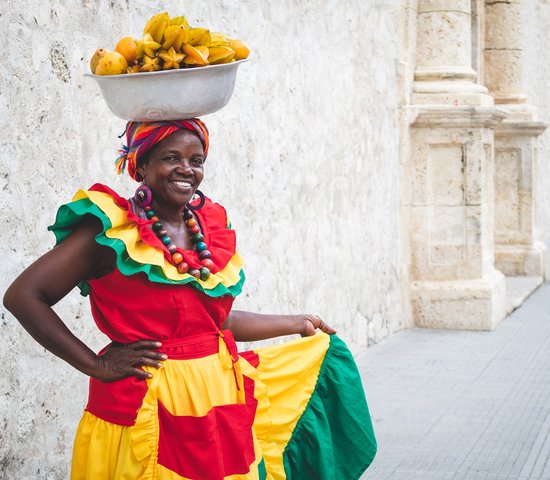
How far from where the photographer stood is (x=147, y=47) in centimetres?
237

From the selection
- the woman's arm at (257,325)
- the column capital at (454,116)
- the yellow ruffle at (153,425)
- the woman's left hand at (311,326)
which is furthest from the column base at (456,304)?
the yellow ruffle at (153,425)

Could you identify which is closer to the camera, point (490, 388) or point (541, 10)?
point (490, 388)

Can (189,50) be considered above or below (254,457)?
above

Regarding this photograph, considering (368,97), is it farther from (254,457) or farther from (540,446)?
(254,457)

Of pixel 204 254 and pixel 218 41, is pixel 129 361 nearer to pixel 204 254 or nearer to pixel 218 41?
pixel 204 254

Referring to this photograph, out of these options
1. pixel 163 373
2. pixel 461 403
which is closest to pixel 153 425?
pixel 163 373

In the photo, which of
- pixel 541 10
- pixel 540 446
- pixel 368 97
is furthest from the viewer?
pixel 541 10

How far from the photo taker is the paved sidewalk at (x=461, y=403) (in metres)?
4.41

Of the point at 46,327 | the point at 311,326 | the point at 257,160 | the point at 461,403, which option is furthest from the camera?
the point at 461,403

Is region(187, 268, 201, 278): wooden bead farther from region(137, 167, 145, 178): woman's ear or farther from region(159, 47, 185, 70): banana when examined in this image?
region(159, 47, 185, 70): banana

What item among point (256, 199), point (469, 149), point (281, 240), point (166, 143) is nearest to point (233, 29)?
point (256, 199)

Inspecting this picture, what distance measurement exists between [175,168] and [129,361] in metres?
0.50

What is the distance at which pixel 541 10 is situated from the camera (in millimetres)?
14508

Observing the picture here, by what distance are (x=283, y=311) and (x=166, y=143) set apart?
3207 mm
